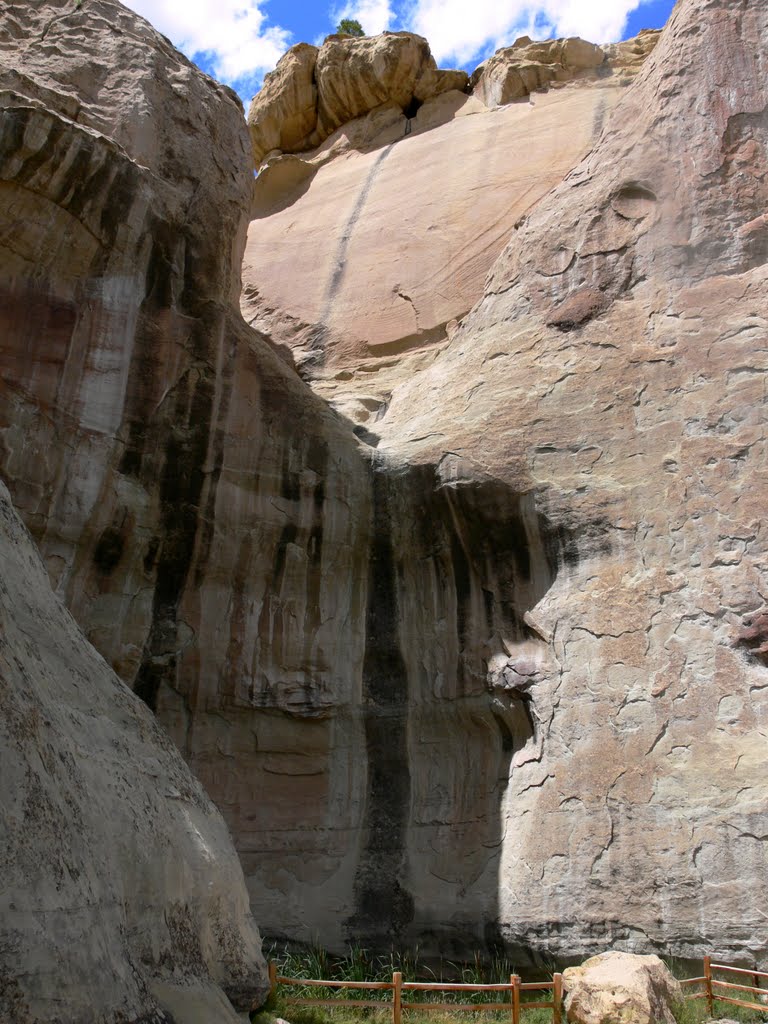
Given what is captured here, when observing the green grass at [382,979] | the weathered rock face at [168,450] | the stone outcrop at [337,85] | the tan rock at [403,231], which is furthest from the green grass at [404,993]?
the stone outcrop at [337,85]

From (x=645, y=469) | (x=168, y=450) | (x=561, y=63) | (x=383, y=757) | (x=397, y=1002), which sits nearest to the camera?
(x=397, y=1002)

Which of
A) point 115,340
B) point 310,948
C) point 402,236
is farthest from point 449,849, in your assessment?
point 402,236

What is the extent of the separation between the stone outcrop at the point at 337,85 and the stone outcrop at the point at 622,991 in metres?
14.4

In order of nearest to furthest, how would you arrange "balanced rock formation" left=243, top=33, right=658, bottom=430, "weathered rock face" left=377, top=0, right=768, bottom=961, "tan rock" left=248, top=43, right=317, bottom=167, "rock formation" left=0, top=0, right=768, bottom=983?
"weathered rock face" left=377, top=0, right=768, bottom=961
"rock formation" left=0, top=0, right=768, bottom=983
"balanced rock formation" left=243, top=33, right=658, bottom=430
"tan rock" left=248, top=43, right=317, bottom=167

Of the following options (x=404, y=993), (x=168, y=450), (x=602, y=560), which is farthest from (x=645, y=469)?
(x=404, y=993)

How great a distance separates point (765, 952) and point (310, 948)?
3.44 metres

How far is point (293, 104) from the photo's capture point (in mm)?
18328

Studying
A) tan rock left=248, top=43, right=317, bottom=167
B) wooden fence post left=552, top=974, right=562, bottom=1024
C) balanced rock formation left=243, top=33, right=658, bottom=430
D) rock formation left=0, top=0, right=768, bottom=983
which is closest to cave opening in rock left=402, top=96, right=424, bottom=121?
balanced rock formation left=243, top=33, right=658, bottom=430

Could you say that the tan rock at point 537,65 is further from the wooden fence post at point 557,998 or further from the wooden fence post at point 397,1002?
the wooden fence post at point 397,1002

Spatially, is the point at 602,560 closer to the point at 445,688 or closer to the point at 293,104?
the point at 445,688

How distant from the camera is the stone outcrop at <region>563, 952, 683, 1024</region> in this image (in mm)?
5941

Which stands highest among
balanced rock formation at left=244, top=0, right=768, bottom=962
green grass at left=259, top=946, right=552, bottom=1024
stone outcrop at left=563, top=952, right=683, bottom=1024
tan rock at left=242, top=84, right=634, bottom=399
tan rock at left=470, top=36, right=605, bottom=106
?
tan rock at left=470, top=36, right=605, bottom=106

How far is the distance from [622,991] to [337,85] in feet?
51.0

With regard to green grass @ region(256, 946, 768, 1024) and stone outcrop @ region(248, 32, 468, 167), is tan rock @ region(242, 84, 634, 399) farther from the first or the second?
green grass @ region(256, 946, 768, 1024)
